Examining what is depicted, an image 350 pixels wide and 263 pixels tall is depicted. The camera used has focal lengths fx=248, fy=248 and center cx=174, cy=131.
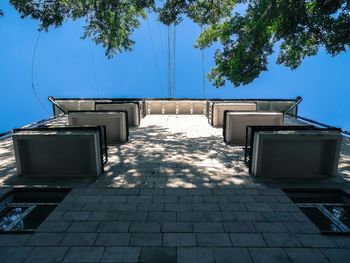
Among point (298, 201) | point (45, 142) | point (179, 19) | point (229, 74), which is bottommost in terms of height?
point (298, 201)

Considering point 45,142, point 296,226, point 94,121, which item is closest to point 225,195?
point 296,226

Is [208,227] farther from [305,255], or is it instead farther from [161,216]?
[305,255]

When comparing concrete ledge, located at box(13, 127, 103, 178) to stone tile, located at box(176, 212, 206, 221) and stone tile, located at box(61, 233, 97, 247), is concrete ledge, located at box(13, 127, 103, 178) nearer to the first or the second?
stone tile, located at box(61, 233, 97, 247)

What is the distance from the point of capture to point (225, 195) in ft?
20.3

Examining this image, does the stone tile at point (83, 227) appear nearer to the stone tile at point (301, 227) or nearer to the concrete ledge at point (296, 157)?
the stone tile at point (301, 227)

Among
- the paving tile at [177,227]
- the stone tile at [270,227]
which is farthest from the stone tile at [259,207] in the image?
the paving tile at [177,227]

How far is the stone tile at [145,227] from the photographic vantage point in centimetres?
471

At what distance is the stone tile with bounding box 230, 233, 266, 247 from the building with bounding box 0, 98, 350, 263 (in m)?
0.02

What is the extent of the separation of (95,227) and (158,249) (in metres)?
1.43

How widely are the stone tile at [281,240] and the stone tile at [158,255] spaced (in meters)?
1.71

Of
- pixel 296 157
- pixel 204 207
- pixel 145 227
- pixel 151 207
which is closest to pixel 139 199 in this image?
pixel 151 207

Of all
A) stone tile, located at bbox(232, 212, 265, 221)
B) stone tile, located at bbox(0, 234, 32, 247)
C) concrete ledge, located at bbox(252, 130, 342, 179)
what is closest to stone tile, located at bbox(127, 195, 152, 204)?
stone tile, located at bbox(232, 212, 265, 221)

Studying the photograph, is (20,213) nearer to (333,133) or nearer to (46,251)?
(46,251)

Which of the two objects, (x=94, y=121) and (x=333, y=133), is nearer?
(x=333, y=133)
